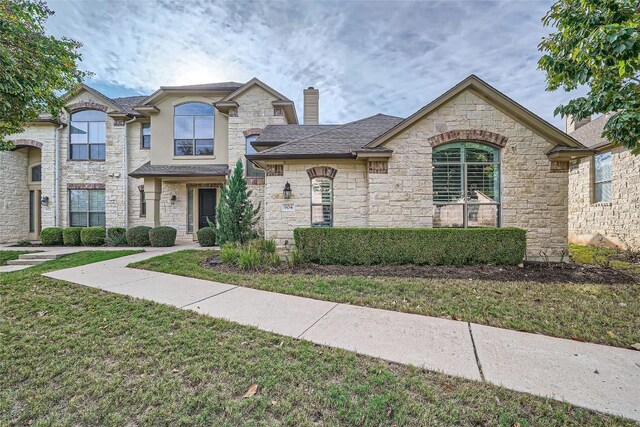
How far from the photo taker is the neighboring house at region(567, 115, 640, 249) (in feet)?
34.3

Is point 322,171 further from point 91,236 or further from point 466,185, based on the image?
point 91,236

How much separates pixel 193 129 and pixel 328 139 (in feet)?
25.9

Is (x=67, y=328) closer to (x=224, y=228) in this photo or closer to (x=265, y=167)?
(x=224, y=228)

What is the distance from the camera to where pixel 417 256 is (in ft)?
25.4

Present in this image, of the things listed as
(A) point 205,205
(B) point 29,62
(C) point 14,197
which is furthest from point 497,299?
(C) point 14,197

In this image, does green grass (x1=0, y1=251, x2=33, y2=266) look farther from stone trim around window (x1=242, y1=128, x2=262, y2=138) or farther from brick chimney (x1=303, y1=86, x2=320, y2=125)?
brick chimney (x1=303, y1=86, x2=320, y2=125)

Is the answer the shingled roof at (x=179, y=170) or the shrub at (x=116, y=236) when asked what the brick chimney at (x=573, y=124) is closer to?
the shingled roof at (x=179, y=170)

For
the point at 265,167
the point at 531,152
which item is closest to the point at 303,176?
the point at 265,167

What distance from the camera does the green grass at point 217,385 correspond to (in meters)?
2.20

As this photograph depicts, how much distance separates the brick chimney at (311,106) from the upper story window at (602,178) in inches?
512

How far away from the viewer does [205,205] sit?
14.3 meters

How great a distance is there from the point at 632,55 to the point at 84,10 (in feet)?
48.1

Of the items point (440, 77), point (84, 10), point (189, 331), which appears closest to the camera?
point (189, 331)

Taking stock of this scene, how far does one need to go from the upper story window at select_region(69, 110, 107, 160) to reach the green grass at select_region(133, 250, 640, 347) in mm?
11627
